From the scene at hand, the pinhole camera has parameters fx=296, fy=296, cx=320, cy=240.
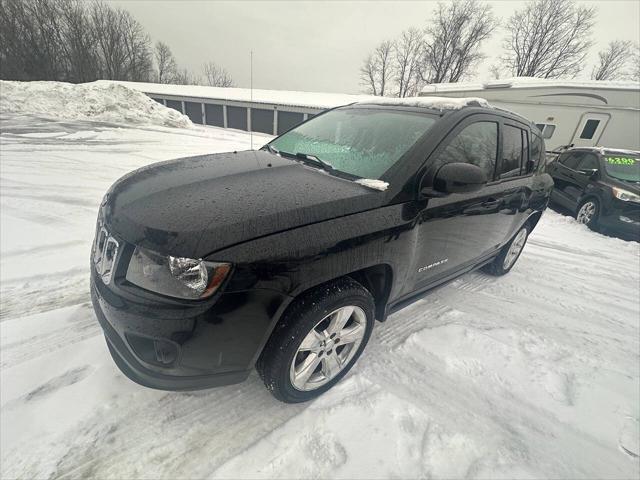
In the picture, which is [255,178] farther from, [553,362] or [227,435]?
[553,362]

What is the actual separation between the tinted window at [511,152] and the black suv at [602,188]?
4.37 metres

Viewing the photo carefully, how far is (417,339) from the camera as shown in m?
2.53

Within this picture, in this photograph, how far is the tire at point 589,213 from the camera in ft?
19.4

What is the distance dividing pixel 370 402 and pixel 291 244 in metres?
1.25

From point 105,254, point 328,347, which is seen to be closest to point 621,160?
point 328,347

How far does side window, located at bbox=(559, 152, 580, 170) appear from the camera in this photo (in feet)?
22.5

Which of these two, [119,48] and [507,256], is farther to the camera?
[119,48]

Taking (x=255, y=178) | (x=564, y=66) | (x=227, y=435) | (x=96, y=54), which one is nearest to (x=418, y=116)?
(x=255, y=178)

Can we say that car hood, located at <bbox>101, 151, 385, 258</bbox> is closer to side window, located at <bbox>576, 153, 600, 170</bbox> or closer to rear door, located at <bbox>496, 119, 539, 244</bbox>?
rear door, located at <bbox>496, 119, 539, 244</bbox>

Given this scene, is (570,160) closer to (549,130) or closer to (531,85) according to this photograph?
(549,130)

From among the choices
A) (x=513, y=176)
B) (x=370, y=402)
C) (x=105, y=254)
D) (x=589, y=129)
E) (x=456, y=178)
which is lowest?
(x=370, y=402)

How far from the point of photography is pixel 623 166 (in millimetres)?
6105

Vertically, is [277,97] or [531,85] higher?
[531,85]

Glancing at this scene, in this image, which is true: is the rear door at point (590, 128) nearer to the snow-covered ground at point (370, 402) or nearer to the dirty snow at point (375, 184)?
the snow-covered ground at point (370, 402)
